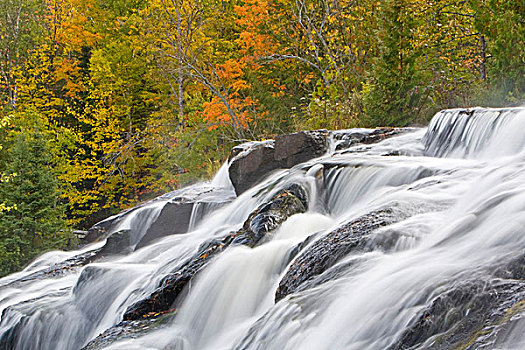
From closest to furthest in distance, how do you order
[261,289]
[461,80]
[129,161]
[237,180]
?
[261,289], [237,180], [461,80], [129,161]

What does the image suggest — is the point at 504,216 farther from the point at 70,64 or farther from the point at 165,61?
the point at 70,64

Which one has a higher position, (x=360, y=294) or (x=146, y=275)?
(x=360, y=294)

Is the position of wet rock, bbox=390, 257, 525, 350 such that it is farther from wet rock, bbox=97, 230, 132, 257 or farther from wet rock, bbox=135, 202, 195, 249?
wet rock, bbox=97, 230, 132, 257

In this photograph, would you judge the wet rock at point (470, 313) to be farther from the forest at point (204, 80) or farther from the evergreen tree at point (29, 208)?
the evergreen tree at point (29, 208)

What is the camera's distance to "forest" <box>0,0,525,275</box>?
10148 mm

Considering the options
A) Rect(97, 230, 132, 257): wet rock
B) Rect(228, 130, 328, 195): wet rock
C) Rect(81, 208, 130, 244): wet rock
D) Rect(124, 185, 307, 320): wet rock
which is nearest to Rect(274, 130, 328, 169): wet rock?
Rect(228, 130, 328, 195): wet rock

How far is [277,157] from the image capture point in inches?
333

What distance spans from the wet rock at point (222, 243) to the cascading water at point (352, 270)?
110 millimetres

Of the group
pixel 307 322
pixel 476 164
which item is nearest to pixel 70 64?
pixel 476 164

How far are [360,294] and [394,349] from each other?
65 centimetres

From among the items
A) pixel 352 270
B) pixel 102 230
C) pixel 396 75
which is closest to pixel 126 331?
pixel 352 270

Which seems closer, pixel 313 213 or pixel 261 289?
pixel 261 289

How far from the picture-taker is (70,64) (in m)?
22.2

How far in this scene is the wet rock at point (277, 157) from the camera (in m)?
8.38
